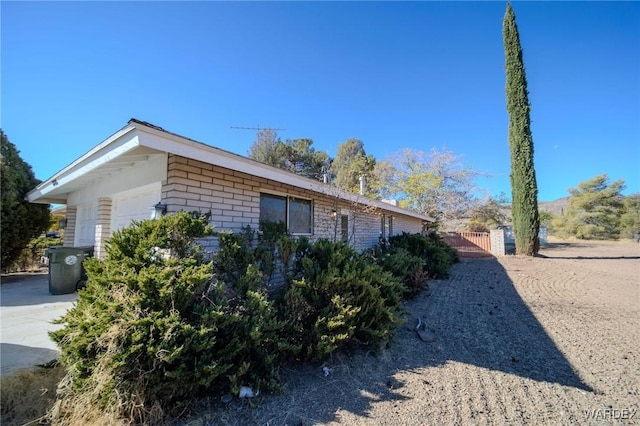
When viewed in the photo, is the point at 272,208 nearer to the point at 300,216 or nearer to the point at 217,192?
the point at 300,216

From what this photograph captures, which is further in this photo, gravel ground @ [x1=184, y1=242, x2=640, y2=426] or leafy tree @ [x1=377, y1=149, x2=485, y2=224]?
leafy tree @ [x1=377, y1=149, x2=485, y2=224]

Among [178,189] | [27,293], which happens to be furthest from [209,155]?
[27,293]

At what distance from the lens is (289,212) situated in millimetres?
6332

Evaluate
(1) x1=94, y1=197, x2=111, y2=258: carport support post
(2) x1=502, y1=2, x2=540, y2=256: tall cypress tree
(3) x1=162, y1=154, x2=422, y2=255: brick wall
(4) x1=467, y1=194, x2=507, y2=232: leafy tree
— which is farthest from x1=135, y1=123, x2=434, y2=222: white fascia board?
(4) x1=467, y1=194, x2=507, y2=232: leafy tree

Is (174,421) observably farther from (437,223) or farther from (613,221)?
(613,221)

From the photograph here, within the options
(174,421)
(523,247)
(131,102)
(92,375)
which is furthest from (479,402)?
(523,247)

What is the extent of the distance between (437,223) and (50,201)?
2128cm

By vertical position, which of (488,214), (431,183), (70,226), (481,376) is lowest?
(481,376)

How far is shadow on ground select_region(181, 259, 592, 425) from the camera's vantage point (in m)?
2.73

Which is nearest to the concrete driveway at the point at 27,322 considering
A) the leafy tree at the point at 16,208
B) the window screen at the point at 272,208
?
the leafy tree at the point at 16,208

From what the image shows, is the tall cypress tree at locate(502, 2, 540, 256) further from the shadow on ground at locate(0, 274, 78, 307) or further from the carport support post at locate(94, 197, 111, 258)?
the shadow on ground at locate(0, 274, 78, 307)

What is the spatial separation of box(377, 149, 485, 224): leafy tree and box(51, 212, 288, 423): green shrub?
1895cm

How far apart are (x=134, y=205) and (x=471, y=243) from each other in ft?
62.3

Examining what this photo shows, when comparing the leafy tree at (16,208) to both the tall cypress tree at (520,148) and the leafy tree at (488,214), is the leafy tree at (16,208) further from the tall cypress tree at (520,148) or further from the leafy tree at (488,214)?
the leafy tree at (488,214)
